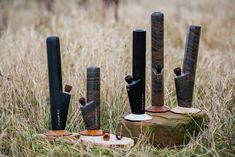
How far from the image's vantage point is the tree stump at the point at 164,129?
2.82m

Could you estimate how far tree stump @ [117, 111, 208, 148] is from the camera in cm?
282

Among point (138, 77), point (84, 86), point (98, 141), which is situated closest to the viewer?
point (98, 141)

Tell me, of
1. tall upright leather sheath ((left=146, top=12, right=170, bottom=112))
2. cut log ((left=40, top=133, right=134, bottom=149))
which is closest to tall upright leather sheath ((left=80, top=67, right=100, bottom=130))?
cut log ((left=40, top=133, right=134, bottom=149))

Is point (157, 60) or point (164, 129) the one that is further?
point (157, 60)

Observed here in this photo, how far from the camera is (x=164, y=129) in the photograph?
9.27 feet

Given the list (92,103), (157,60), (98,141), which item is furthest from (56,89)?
(157,60)

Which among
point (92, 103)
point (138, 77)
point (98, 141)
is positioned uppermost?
point (138, 77)

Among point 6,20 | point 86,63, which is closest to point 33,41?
point 86,63

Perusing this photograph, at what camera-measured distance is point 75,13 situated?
237 inches

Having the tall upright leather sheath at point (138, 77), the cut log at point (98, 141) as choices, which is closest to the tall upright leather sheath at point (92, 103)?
the cut log at point (98, 141)

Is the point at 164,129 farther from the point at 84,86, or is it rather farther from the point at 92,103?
the point at 84,86

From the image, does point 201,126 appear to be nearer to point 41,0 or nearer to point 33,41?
point 33,41

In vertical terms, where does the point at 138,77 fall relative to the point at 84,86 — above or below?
above

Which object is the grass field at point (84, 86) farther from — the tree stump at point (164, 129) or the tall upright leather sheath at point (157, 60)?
the tall upright leather sheath at point (157, 60)
